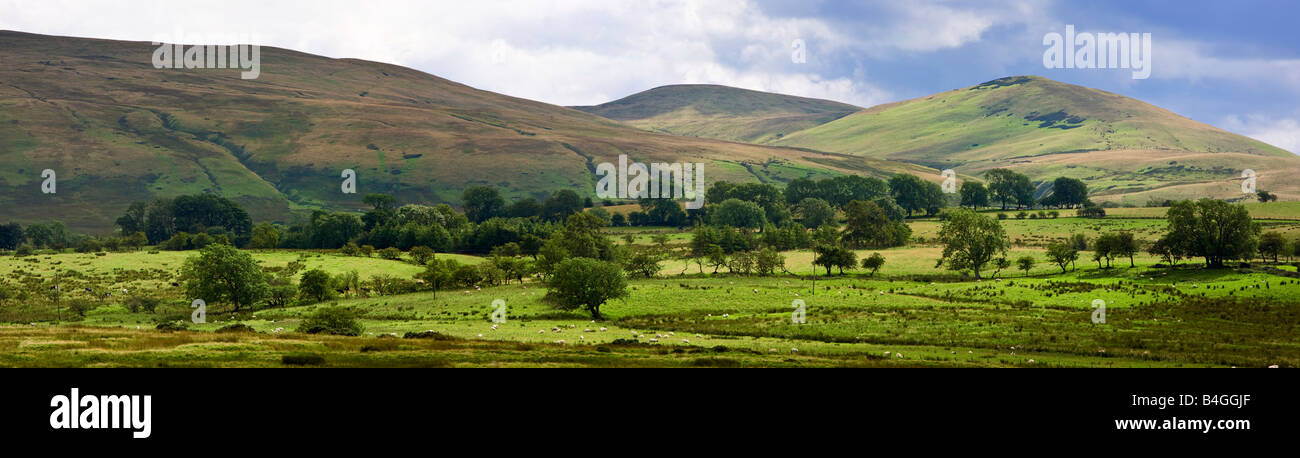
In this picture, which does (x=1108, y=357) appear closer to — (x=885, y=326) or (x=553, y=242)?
(x=885, y=326)

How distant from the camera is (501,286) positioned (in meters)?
98.9

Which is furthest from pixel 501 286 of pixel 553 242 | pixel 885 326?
pixel 885 326

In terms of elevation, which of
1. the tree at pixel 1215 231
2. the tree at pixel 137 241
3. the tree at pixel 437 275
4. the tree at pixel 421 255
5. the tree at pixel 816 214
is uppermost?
the tree at pixel 816 214

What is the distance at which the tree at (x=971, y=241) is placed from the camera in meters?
107

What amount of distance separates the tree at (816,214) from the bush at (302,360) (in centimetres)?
16584

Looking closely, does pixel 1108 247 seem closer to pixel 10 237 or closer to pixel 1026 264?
pixel 1026 264

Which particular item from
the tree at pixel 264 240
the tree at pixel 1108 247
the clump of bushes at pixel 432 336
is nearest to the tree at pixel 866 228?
the tree at pixel 1108 247

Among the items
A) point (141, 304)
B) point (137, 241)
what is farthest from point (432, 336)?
point (137, 241)

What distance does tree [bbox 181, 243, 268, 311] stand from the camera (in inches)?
3108

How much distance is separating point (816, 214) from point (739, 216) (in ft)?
79.1

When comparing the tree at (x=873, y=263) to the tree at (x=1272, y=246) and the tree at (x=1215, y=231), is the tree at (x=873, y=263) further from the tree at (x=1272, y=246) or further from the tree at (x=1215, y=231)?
the tree at (x=1272, y=246)

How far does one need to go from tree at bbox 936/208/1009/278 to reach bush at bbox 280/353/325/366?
300 ft
